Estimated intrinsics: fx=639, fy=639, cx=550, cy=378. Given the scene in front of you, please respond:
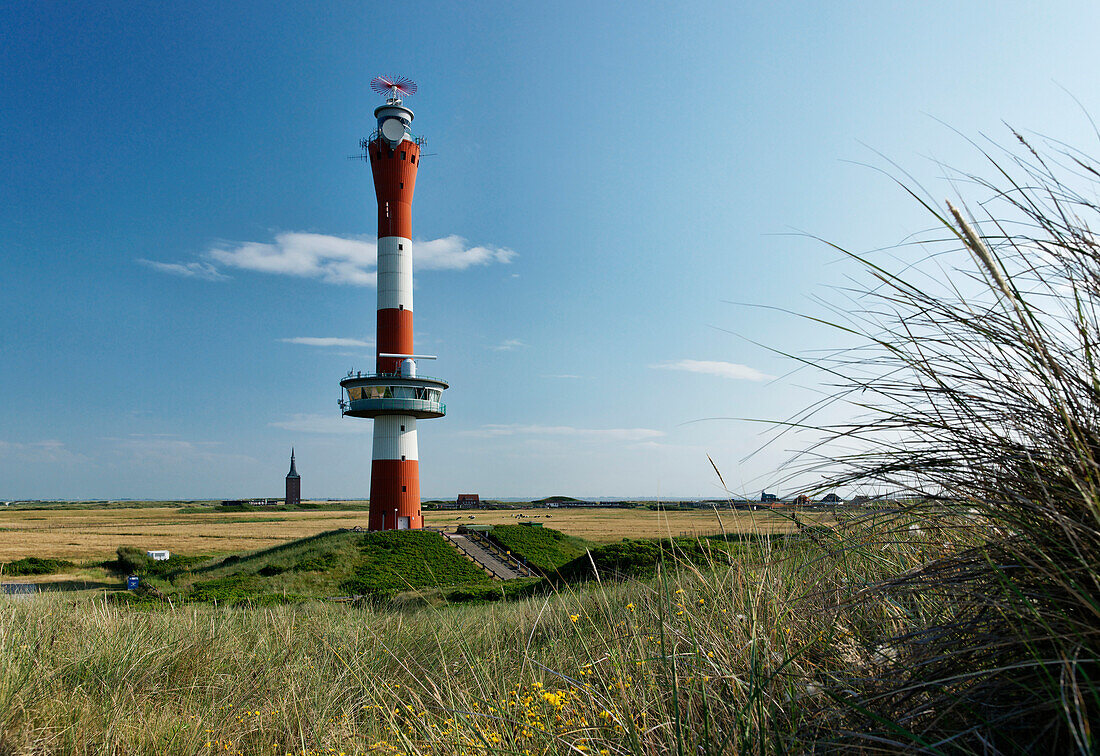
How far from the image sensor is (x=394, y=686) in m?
5.67

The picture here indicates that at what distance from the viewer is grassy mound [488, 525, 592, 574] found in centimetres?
3557

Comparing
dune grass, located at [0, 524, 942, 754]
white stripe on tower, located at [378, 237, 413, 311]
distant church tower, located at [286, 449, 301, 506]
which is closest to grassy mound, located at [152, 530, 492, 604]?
white stripe on tower, located at [378, 237, 413, 311]

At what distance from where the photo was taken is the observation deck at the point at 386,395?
36.7 metres

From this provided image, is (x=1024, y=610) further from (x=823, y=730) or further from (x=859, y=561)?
(x=859, y=561)

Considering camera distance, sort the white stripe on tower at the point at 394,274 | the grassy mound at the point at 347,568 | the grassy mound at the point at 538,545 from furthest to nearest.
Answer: the white stripe on tower at the point at 394,274, the grassy mound at the point at 538,545, the grassy mound at the point at 347,568

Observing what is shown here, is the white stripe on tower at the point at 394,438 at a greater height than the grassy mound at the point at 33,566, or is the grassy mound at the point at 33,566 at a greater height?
the white stripe on tower at the point at 394,438

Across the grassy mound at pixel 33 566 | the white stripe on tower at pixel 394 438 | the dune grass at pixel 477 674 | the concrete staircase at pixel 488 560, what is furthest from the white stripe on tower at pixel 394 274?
the dune grass at pixel 477 674

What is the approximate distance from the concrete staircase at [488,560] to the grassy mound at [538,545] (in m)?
1.25

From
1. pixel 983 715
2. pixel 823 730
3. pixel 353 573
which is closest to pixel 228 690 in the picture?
pixel 823 730

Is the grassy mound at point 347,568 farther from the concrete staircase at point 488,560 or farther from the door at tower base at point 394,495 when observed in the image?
the door at tower base at point 394,495

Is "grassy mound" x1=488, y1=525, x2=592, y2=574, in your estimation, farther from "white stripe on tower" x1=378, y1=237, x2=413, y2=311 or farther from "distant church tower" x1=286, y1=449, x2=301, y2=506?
"distant church tower" x1=286, y1=449, x2=301, y2=506

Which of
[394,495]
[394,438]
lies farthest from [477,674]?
[394,438]

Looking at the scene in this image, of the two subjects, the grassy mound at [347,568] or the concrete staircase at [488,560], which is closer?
the grassy mound at [347,568]

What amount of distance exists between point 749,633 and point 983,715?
4.07ft
